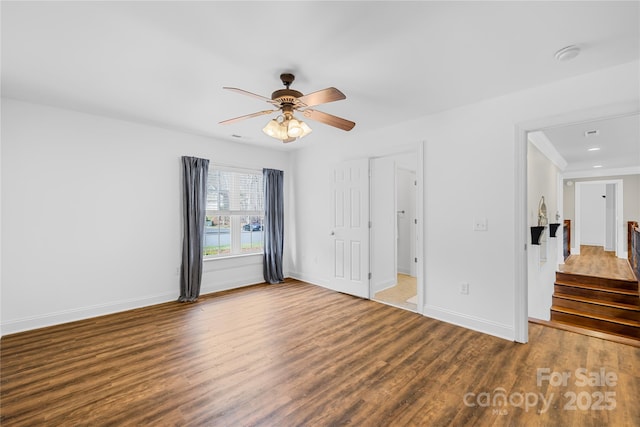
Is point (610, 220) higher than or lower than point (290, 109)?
lower

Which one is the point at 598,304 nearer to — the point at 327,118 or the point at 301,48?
the point at 327,118

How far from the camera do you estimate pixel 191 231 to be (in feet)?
13.8

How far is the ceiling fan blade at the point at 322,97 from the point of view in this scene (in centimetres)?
206

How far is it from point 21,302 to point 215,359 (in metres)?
2.47

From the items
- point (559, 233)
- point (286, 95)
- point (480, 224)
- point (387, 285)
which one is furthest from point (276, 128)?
point (559, 233)

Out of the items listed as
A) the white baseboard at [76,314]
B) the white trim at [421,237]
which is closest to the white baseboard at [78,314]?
the white baseboard at [76,314]

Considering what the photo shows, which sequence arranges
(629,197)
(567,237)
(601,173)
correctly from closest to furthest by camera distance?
(601,173) → (629,197) → (567,237)

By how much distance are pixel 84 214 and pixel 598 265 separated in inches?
375

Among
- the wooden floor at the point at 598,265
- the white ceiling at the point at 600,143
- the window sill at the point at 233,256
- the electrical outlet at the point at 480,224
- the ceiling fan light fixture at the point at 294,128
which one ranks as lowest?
the wooden floor at the point at 598,265

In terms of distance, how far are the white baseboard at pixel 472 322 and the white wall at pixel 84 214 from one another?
3.67 metres

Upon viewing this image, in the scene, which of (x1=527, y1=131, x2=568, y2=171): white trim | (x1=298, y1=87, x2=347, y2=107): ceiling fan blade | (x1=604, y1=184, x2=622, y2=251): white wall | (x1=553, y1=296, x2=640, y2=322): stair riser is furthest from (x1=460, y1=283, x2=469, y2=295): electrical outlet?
(x1=604, y1=184, x2=622, y2=251): white wall

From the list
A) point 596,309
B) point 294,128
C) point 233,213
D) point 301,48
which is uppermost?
point 301,48

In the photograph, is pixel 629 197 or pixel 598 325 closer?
pixel 598 325

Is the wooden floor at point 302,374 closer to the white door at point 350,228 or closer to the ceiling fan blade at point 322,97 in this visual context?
the white door at point 350,228
